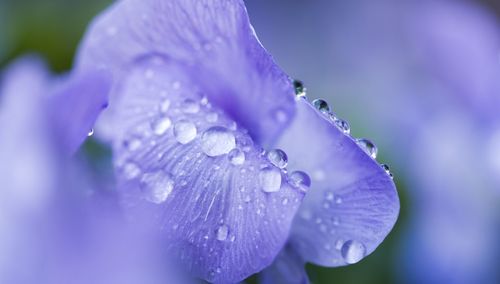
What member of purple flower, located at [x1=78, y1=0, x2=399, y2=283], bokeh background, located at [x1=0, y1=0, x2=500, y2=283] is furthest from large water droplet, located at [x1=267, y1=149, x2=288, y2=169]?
bokeh background, located at [x1=0, y1=0, x2=500, y2=283]

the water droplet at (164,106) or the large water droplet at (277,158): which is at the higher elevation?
the large water droplet at (277,158)

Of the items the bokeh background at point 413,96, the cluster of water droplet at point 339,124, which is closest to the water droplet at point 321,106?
the cluster of water droplet at point 339,124

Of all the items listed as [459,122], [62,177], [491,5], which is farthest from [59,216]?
[491,5]

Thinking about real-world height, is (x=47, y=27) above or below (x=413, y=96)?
below

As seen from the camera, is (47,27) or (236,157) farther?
(47,27)

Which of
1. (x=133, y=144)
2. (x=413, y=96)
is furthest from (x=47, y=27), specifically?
(x=133, y=144)

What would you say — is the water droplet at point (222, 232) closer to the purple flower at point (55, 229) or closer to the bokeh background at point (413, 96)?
the purple flower at point (55, 229)

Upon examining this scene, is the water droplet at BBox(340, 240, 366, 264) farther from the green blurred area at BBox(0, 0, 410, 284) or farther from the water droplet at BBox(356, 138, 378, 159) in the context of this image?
the green blurred area at BBox(0, 0, 410, 284)

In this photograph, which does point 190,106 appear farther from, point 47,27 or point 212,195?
point 47,27
